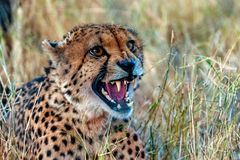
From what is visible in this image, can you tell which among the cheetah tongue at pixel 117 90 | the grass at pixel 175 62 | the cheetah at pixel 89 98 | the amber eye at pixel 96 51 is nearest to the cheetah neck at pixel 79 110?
the cheetah at pixel 89 98

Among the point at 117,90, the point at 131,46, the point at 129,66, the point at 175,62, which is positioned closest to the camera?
the point at 129,66

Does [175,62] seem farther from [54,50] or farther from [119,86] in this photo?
[119,86]

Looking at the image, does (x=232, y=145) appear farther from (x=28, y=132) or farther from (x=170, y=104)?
(x=28, y=132)

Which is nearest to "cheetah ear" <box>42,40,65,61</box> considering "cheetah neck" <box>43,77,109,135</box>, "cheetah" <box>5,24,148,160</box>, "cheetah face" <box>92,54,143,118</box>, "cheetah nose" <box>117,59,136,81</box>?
"cheetah" <box>5,24,148,160</box>

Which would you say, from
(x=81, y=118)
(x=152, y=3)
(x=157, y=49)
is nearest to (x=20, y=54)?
(x=157, y=49)

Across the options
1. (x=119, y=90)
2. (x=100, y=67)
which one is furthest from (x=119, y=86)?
(x=100, y=67)

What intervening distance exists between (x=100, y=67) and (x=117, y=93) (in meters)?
0.15

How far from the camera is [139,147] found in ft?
16.0

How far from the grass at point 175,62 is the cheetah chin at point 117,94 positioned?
1.53 ft

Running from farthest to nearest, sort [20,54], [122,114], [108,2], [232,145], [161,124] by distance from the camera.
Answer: [108,2] → [20,54] → [161,124] → [232,145] → [122,114]

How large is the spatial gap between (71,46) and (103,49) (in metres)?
0.18

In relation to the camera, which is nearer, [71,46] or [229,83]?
[71,46]

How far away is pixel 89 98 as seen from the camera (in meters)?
4.64

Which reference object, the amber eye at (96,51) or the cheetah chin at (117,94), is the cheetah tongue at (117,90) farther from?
the amber eye at (96,51)
